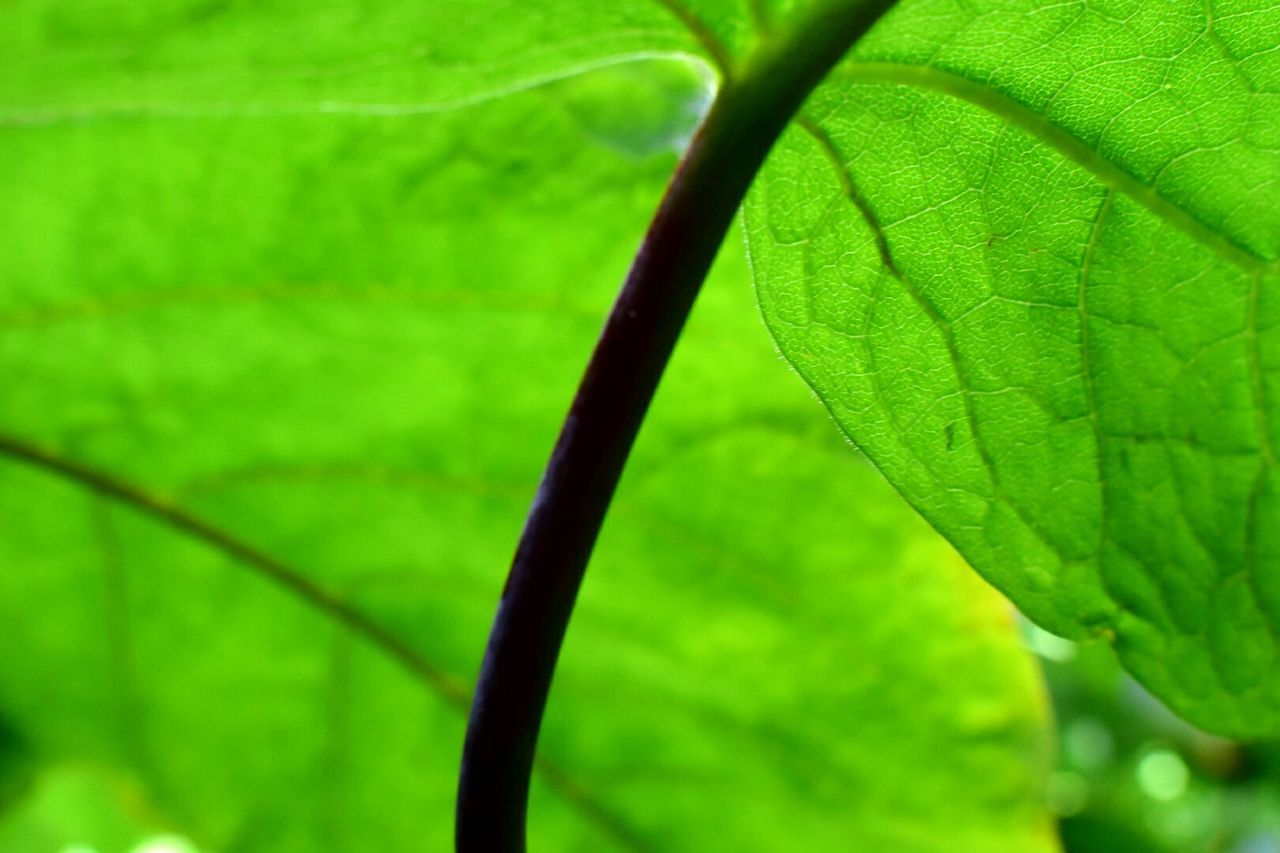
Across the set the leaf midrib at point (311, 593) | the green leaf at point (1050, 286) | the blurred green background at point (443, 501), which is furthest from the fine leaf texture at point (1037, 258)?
the leaf midrib at point (311, 593)

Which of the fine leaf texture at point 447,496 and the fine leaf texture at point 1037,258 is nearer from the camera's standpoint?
the fine leaf texture at point 1037,258

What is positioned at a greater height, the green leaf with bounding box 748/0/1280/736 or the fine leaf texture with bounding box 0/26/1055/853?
the green leaf with bounding box 748/0/1280/736

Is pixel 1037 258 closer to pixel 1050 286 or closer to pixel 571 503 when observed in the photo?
pixel 1050 286

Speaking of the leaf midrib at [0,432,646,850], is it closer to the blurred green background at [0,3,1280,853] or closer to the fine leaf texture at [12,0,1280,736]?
the blurred green background at [0,3,1280,853]

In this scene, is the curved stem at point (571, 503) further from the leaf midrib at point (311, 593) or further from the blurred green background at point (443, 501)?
the leaf midrib at point (311, 593)

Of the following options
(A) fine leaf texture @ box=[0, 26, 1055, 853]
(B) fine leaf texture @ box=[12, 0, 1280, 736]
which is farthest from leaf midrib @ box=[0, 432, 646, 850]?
(B) fine leaf texture @ box=[12, 0, 1280, 736]

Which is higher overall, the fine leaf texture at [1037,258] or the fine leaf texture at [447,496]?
the fine leaf texture at [1037,258]
